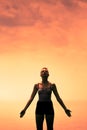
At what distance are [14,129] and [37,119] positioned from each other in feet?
127

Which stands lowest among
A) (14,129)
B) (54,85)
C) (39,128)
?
(39,128)

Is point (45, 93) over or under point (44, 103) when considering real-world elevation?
over

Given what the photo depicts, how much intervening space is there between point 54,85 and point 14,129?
127ft

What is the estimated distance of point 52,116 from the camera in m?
15.9

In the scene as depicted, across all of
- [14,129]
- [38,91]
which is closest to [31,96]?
[38,91]

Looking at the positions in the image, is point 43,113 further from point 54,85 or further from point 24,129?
point 24,129

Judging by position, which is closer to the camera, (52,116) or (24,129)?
(52,116)

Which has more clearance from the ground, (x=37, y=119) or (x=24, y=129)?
(x=24, y=129)

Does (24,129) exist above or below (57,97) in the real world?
above

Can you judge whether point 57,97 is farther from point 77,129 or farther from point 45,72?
point 77,129

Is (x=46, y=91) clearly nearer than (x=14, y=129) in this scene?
Yes

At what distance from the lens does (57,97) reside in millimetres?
16188

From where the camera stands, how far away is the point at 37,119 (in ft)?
52.0

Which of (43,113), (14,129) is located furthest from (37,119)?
(14,129)
